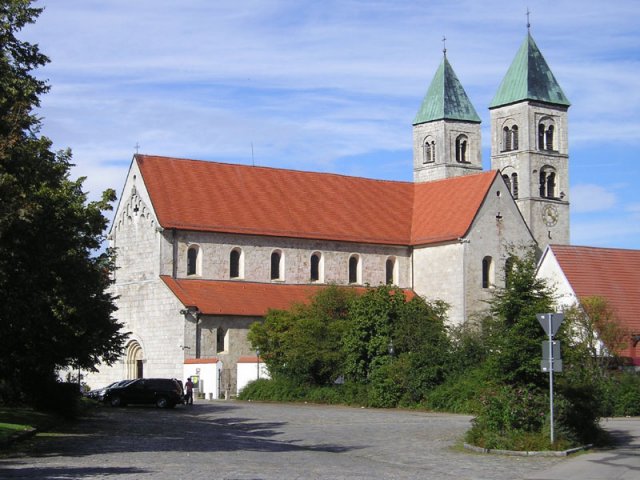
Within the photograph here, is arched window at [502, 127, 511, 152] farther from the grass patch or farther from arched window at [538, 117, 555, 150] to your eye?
the grass patch

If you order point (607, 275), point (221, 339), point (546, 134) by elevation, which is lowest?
point (221, 339)

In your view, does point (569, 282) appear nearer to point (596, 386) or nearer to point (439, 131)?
point (596, 386)

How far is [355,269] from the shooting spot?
72125mm

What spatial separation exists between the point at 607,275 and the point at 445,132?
4803 cm

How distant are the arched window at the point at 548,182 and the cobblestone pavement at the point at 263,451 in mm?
54916

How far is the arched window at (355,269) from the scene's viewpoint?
71875 millimetres

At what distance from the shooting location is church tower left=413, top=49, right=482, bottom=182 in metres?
102

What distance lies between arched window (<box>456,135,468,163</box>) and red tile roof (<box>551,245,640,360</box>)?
1801 inches

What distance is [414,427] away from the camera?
110ft

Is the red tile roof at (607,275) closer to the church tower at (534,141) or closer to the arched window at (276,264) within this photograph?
the arched window at (276,264)

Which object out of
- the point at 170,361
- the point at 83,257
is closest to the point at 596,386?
the point at 83,257

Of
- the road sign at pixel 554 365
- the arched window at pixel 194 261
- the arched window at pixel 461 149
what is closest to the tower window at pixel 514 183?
the arched window at pixel 461 149

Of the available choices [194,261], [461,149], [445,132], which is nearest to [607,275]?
[194,261]

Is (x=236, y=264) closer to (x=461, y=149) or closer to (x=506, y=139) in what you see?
(x=506, y=139)
